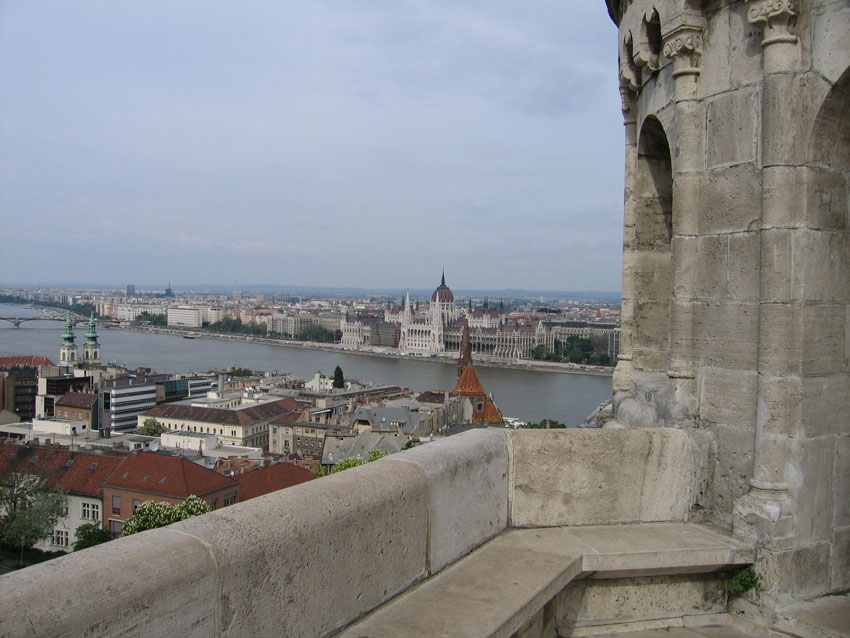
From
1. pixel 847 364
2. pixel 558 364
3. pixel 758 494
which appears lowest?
pixel 558 364

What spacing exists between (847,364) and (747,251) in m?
0.43

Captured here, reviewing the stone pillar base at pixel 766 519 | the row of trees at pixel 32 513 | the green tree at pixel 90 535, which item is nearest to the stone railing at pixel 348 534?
the stone pillar base at pixel 766 519

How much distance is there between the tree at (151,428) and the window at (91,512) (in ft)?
45.5

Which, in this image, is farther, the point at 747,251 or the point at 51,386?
the point at 51,386

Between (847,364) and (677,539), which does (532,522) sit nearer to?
(677,539)

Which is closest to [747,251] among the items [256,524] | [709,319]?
[709,319]

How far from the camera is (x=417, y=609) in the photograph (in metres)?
1.71

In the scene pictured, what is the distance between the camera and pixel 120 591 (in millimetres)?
1175

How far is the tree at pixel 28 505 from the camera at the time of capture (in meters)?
17.0

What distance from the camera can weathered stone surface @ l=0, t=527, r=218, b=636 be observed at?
1.08m

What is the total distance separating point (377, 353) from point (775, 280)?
8414 centimetres

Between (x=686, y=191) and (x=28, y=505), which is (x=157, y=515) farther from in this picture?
(x=686, y=191)

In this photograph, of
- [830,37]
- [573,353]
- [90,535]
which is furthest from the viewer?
[573,353]

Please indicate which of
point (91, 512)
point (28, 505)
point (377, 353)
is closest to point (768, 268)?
point (28, 505)
